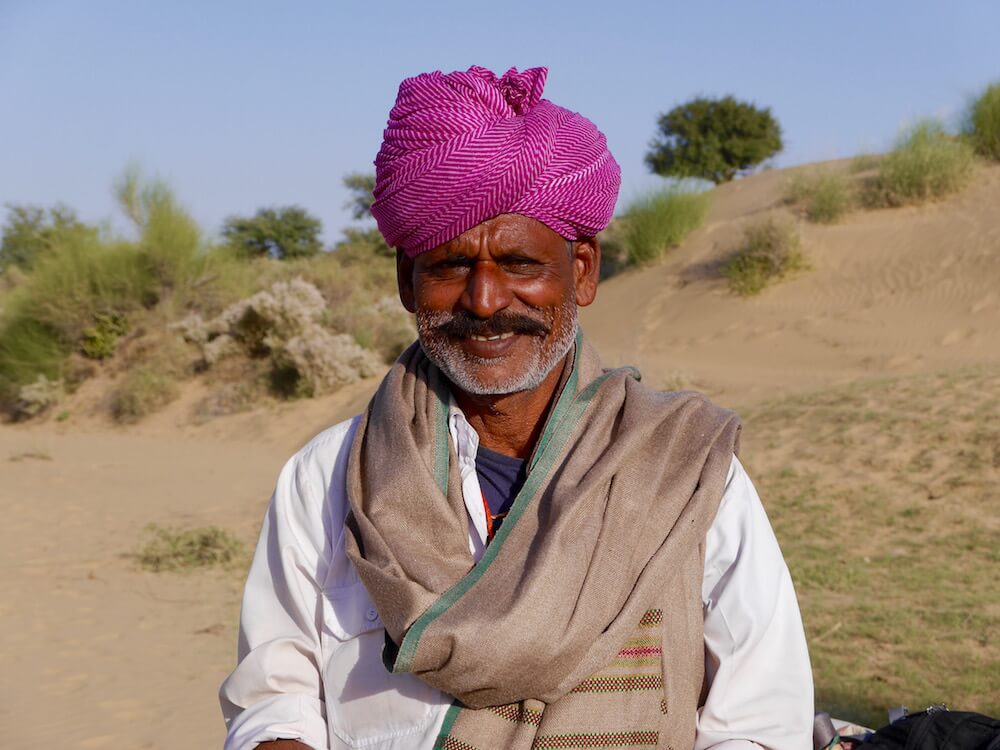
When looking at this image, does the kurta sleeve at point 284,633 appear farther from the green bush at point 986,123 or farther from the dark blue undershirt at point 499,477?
the green bush at point 986,123

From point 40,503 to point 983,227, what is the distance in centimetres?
1321

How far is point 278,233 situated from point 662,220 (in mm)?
18372

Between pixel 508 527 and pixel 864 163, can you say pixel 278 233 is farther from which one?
pixel 508 527

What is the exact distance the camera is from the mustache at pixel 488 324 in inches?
87.4

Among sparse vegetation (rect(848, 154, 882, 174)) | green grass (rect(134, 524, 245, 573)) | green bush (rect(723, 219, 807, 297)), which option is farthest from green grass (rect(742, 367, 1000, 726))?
sparse vegetation (rect(848, 154, 882, 174))

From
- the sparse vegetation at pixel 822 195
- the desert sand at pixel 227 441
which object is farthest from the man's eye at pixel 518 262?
the sparse vegetation at pixel 822 195

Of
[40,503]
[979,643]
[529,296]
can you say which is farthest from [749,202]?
[529,296]

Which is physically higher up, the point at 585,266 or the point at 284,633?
the point at 585,266

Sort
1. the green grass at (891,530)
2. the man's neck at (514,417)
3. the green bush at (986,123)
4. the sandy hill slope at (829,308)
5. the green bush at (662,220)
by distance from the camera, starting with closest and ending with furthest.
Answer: the man's neck at (514,417)
the green grass at (891,530)
the sandy hill slope at (829,308)
the green bush at (986,123)
the green bush at (662,220)

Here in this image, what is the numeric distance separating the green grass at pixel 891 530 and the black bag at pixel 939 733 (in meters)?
2.02

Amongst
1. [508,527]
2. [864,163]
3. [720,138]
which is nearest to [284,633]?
[508,527]

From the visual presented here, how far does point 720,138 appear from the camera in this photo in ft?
109

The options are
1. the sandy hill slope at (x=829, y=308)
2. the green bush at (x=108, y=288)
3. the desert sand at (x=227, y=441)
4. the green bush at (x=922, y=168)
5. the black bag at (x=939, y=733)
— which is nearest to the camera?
the black bag at (x=939, y=733)

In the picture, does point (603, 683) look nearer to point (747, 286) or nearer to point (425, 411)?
point (425, 411)
